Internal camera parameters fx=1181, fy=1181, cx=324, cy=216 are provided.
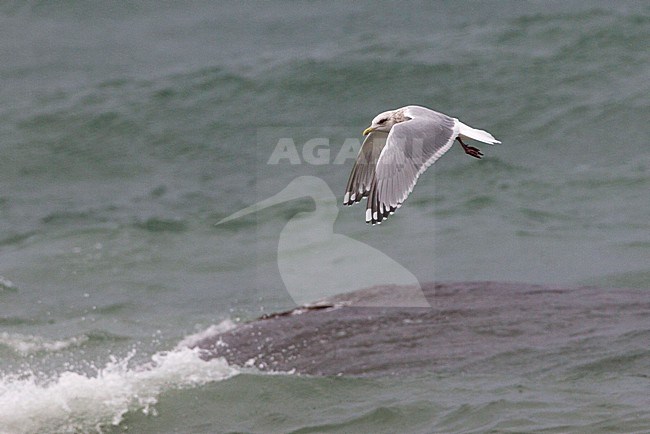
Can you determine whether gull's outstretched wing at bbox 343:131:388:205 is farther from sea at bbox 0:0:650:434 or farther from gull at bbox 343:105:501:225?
sea at bbox 0:0:650:434

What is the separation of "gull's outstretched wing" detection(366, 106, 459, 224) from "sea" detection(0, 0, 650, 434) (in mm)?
1053

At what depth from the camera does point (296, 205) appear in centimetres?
1061

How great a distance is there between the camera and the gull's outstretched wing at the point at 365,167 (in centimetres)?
617

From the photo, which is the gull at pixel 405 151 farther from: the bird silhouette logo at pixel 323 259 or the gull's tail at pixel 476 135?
the bird silhouette logo at pixel 323 259

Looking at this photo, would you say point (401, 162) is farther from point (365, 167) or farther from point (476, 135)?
point (365, 167)

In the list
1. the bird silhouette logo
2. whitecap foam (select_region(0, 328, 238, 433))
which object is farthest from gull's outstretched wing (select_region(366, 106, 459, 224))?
the bird silhouette logo

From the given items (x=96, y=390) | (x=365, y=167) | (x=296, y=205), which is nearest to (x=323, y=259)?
(x=296, y=205)

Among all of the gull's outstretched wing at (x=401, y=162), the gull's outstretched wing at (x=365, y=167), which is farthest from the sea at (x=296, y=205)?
the gull's outstretched wing at (x=401, y=162)

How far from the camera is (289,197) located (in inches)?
419

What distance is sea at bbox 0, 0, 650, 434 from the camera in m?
6.06

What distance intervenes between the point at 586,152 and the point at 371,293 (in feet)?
14.6

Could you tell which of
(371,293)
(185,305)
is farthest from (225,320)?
(371,293)

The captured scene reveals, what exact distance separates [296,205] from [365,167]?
14.5 ft

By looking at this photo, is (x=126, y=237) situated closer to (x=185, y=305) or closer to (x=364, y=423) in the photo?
(x=185, y=305)
